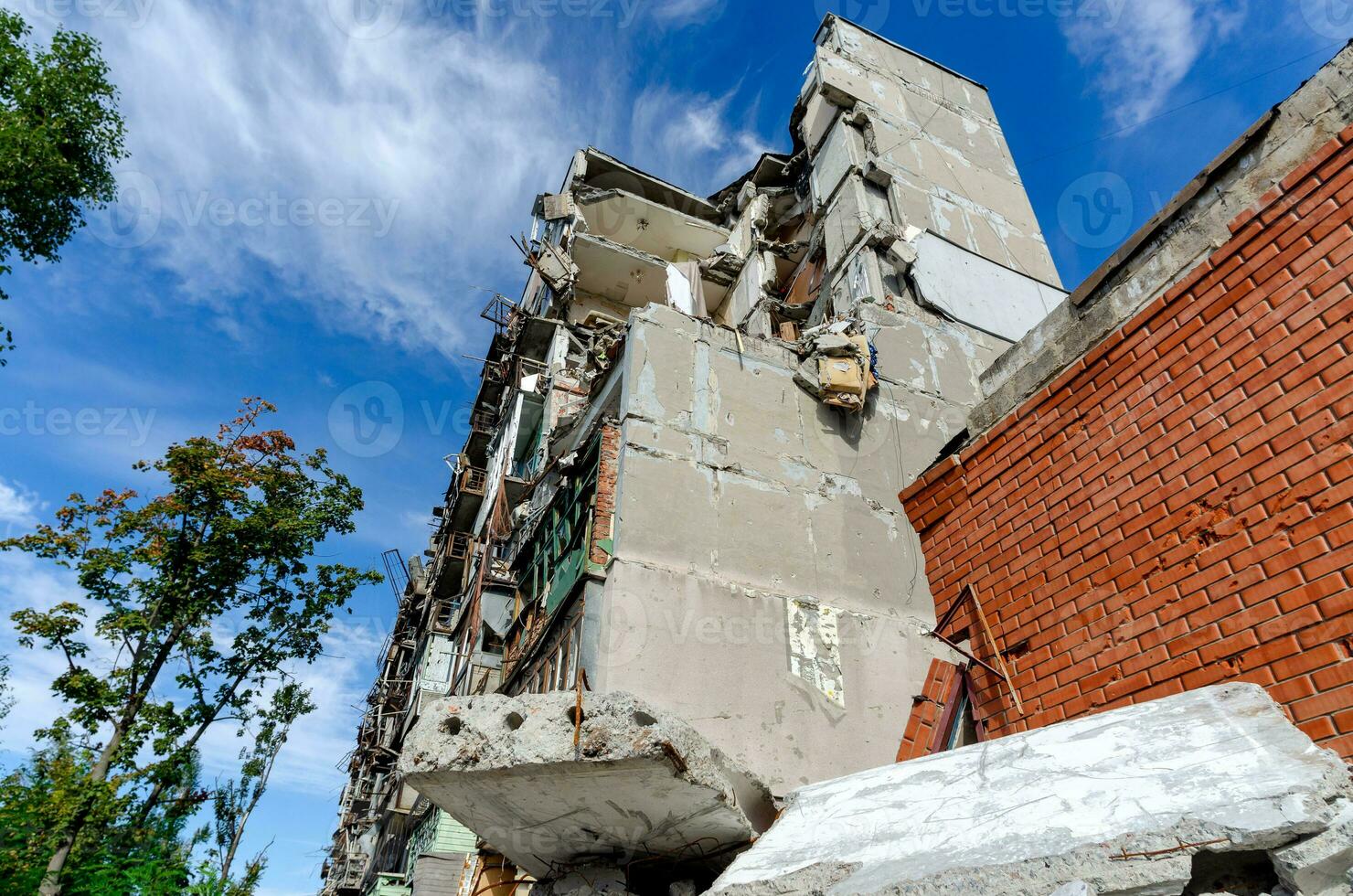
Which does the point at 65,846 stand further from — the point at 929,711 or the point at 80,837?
the point at 929,711

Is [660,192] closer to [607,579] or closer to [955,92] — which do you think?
[955,92]

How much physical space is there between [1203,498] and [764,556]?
18.6 feet

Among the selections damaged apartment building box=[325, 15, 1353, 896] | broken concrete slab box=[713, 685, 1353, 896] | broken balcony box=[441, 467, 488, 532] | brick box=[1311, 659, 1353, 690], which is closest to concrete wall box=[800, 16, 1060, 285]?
damaged apartment building box=[325, 15, 1353, 896]

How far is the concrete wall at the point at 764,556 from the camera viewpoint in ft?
26.6

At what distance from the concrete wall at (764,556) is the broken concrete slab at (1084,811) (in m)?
4.08

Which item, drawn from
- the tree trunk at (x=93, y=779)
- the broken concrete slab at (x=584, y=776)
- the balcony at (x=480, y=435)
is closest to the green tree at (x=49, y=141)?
the tree trunk at (x=93, y=779)

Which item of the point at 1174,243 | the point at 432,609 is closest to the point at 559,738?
the point at 1174,243

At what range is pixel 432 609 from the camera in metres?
26.5

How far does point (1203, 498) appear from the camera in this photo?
4.02 meters

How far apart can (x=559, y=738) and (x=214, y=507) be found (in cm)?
1381

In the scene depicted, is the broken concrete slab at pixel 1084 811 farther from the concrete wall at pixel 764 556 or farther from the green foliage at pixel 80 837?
the green foliage at pixel 80 837

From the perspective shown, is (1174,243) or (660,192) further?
(660,192)

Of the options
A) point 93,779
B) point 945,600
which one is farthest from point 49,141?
point 945,600

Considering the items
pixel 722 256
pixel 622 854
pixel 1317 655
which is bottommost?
pixel 622 854
